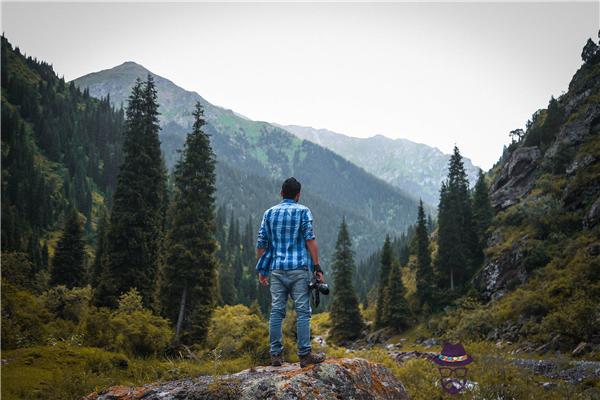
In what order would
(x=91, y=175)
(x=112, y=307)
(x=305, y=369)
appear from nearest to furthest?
(x=305, y=369), (x=112, y=307), (x=91, y=175)

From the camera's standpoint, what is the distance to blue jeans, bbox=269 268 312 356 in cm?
665

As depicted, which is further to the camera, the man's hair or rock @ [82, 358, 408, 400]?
the man's hair

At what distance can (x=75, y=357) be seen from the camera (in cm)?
1199

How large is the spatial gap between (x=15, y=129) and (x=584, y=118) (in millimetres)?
141159

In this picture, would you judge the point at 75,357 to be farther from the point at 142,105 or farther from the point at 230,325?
the point at 142,105

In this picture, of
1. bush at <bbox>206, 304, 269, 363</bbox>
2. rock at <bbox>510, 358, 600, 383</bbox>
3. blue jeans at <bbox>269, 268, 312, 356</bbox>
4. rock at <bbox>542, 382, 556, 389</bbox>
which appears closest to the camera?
blue jeans at <bbox>269, 268, 312, 356</bbox>

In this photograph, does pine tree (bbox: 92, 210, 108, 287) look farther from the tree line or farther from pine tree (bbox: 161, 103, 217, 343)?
the tree line

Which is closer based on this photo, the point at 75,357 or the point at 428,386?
the point at 428,386

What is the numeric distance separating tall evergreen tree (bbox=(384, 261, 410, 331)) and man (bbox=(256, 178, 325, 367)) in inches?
1872

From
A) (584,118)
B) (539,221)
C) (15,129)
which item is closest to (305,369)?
(539,221)

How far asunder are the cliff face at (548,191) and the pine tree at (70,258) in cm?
4642

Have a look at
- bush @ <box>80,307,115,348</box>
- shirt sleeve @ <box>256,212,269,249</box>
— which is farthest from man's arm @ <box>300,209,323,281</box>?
bush @ <box>80,307,115,348</box>

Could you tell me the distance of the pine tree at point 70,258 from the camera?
44188 mm

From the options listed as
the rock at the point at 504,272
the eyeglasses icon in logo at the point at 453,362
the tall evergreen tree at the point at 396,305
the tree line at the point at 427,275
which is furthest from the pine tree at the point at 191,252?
the tall evergreen tree at the point at 396,305
